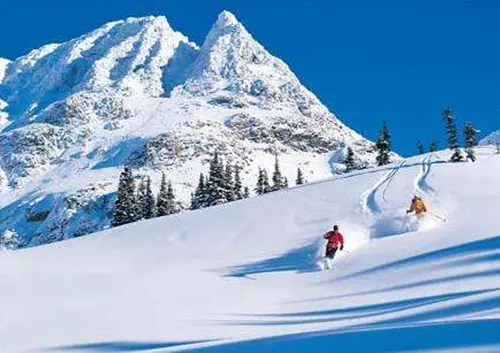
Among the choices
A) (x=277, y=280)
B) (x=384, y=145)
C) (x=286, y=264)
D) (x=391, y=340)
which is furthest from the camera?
(x=384, y=145)

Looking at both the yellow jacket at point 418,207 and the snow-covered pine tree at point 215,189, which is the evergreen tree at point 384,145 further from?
the yellow jacket at point 418,207

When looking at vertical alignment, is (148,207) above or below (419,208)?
above

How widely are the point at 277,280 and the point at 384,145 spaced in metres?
75.6

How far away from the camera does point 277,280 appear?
64.0 ft

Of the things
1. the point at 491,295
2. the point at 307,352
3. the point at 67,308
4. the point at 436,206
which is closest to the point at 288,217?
the point at 436,206

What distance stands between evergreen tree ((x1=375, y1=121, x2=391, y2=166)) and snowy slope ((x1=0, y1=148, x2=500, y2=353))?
59789mm

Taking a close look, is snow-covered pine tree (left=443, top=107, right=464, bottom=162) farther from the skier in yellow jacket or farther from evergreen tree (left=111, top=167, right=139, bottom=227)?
the skier in yellow jacket

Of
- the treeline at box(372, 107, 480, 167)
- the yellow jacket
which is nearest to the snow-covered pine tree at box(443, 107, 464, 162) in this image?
the treeline at box(372, 107, 480, 167)

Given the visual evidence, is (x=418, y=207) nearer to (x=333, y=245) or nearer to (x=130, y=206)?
(x=333, y=245)

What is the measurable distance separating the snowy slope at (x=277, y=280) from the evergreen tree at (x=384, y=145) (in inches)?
2354

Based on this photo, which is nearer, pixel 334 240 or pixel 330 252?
pixel 330 252

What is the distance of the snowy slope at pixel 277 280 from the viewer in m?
9.34

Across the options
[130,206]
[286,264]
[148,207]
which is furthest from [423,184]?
[148,207]

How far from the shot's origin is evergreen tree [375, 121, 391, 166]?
92875 mm
